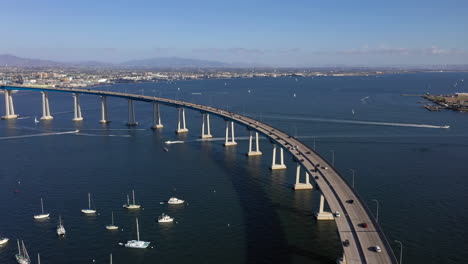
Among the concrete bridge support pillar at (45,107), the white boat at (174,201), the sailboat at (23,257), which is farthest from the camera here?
the concrete bridge support pillar at (45,107)

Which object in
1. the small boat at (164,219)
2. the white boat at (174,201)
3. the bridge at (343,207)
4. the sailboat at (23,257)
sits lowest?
the sailboat at (23,257)

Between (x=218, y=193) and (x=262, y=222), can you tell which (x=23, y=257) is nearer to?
(x=262, y=222)

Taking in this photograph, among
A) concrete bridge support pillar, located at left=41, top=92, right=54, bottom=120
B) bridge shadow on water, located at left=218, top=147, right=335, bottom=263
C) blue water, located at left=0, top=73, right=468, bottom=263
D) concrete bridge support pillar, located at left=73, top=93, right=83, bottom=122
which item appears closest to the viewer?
bridge shadow on water, located at left=218, top=147, right=335, bottom=263

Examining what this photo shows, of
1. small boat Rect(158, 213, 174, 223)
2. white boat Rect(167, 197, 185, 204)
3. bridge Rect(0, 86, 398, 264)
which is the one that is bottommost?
small boat Rect(158, 213, 174, 223)

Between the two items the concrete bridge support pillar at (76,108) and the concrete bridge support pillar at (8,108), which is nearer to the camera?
the concrete bridge support pillar at (76,108)

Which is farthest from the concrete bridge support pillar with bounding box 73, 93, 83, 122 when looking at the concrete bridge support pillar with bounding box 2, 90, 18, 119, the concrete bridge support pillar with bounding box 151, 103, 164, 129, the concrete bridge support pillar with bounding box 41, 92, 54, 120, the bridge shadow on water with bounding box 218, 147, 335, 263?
the bridge shadow on water with bounding box 218, 147, 335, 263

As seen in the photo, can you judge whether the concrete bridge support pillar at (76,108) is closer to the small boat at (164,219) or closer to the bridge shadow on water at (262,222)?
the bridge shadow on water at (262,222)

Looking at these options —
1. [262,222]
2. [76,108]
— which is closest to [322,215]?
[262,222]

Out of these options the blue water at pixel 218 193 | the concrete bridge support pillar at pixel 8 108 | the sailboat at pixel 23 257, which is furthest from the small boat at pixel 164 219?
the concrete bridge support pillar at pixel 8 108

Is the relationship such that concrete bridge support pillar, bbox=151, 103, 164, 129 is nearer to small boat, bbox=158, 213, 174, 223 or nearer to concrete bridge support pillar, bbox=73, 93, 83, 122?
concrete bridge support pillar, bbox=73, 93, 83, 122
